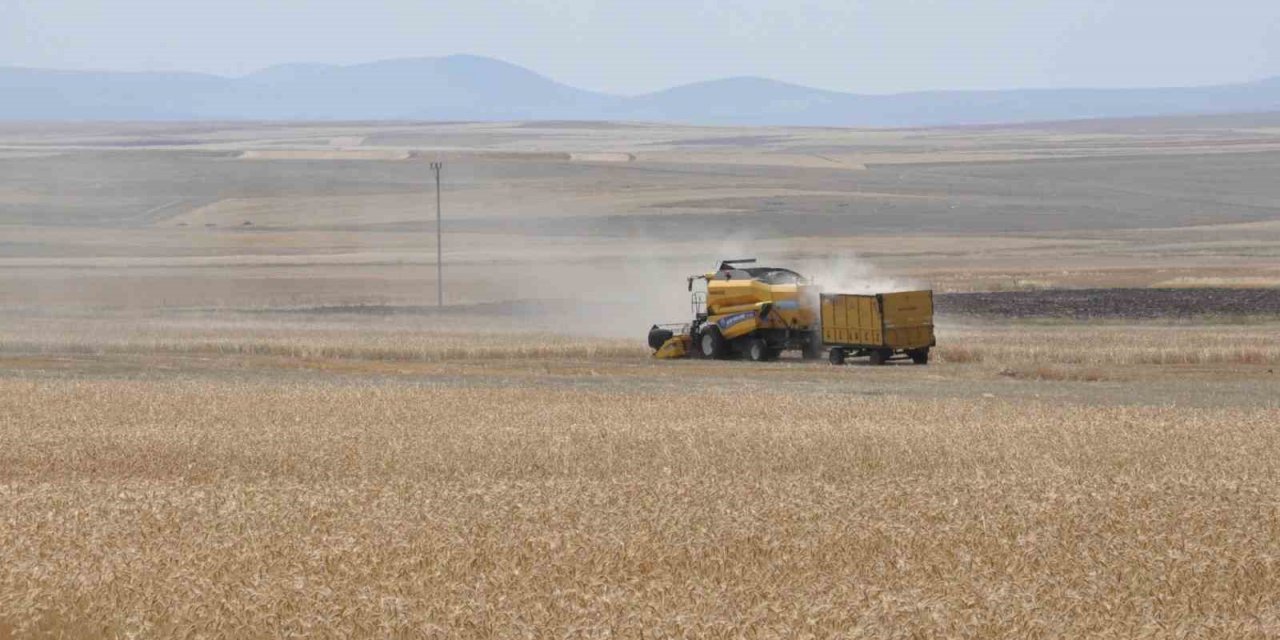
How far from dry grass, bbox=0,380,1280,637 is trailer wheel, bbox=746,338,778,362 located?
63.4ft

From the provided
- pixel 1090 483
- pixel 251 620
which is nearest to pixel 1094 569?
pixel 1090 483

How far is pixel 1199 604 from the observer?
1171 centimetres

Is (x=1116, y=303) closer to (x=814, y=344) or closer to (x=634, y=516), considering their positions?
(x=814, y=344)

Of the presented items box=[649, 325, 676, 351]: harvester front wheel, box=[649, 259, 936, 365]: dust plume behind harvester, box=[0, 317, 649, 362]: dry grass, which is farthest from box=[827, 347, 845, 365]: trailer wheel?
box=[0, 317, 649, 362]: dry grass

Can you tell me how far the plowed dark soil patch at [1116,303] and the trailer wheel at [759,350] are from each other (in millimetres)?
17294

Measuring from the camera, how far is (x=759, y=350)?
147ft

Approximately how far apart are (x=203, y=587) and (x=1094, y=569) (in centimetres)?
629

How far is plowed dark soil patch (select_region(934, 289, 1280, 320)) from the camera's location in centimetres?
5953

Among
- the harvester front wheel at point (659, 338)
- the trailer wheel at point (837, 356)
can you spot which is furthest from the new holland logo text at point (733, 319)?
the trailer wheel at point (837, 356)

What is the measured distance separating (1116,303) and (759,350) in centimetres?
2356

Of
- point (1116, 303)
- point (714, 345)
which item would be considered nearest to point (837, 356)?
point (714, 345)

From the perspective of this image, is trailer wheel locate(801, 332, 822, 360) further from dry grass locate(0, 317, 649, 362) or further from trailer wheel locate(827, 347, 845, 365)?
dry grass locate(0, 317, 649, 362)

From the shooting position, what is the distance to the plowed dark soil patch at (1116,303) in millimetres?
59531

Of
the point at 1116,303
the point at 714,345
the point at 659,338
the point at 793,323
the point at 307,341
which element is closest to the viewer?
the point at 793,323
